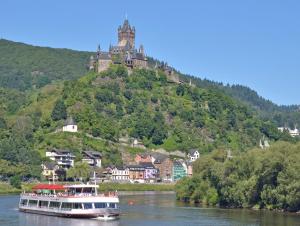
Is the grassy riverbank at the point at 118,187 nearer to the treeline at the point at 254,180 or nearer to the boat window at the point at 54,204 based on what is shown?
the treeline at the point at 254,180

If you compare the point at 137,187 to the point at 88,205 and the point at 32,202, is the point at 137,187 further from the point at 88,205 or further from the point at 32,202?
the point at 88,205

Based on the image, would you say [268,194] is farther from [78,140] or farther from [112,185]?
[78,140]

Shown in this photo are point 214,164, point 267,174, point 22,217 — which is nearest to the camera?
point 22,217

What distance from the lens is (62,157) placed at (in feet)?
601

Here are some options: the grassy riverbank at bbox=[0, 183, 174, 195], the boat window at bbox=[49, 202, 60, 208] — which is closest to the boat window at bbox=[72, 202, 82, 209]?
the boat window at bbox=[49, 202, 60, 208]

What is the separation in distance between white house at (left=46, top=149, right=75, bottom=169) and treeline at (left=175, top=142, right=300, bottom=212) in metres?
66.4

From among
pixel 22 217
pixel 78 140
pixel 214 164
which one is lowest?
pixel 22 217

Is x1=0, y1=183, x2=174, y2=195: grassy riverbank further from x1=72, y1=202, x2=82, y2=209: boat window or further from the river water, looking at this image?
x1=72, y1=202, x2=82, y2=209: boat window

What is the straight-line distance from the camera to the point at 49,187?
98.6 m

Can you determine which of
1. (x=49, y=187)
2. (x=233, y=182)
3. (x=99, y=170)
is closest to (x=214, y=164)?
(x=233, y=182)

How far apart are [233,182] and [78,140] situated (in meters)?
95.6

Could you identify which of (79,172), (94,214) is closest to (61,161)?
(79,172)

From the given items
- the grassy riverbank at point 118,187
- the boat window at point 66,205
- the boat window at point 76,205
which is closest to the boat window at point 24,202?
the boat window at point 66,205

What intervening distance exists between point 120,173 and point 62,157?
18.1 metres
